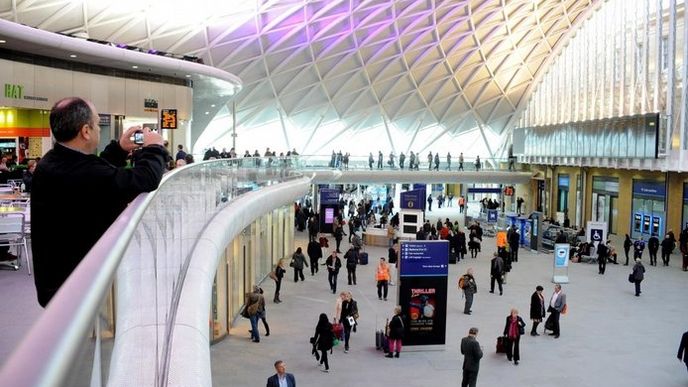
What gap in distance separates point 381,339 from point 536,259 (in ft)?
63.4

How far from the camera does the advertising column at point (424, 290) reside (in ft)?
60.6

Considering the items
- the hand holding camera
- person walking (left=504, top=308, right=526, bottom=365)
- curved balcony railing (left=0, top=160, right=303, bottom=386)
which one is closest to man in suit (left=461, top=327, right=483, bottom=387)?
person walking (left=504, top=308, right=526, bottom=365)

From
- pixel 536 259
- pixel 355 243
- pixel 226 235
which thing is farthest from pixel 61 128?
pixel 536 259

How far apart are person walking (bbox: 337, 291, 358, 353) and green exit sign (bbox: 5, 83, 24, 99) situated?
13.3m

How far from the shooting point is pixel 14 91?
23.6m

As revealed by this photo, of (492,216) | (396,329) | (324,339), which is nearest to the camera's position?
(324,339)

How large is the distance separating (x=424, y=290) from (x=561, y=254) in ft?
35.6

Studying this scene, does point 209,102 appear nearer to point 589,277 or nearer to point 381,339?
point 589,277

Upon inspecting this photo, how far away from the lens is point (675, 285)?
27594 millimetres

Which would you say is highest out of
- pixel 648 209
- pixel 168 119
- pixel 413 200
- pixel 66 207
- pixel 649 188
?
pixel 168 119

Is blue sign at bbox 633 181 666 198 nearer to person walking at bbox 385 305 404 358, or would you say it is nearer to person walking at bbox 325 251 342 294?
person walking at bbox 325 251 342 294

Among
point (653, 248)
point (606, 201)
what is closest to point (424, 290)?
point (653, 248)

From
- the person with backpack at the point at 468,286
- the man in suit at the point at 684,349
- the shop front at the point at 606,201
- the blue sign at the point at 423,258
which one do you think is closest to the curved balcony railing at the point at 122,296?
the blue sign at the point at 423,258

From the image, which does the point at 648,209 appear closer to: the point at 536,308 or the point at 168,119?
the point at 536,308
